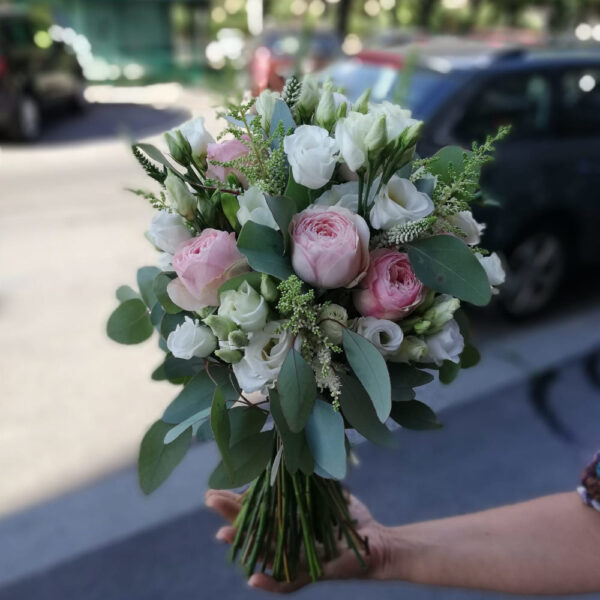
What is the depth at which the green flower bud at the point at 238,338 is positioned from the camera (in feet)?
3.30

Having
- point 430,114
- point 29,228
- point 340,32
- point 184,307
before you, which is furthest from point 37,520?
point 340,32

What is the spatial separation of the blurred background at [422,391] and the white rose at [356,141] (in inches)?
12.0

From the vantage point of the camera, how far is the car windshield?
4148mm

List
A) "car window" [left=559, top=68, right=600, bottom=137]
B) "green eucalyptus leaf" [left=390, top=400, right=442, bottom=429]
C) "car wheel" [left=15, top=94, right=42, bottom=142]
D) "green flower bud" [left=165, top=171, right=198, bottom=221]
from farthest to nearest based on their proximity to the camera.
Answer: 1. "car wheel" [left=15, top=94, right=42, bottom=142]
2. "car window" [left=559, top=68, right=600, bottom=137]
3. "green eucalyptus leaf" [left=390, top=400, right=442, bottom=429]
4. "green flower bud" [left=165, top=171, right=198, bottom=221]

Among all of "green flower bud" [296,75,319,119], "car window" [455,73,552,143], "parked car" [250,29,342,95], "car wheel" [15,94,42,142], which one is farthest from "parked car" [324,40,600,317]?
"car wheel" [15,94,42,142]

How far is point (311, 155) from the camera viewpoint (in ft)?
3.22

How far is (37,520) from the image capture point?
2900mm

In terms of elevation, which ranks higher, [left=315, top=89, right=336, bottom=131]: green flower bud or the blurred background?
[left=315, top=89, right=336, bottom=131]: green flower bud

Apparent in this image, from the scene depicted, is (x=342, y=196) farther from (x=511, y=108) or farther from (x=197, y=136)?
(x=511, y=108)

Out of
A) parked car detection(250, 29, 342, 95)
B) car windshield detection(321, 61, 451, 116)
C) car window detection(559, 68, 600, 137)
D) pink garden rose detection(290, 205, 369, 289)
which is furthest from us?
parked car detection(250, 29, 342, 95)

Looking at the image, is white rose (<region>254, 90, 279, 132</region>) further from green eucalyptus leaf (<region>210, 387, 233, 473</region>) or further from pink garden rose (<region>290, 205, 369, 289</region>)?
green eucalyptus leaf (<region>210, 387, 233, 473</region>)

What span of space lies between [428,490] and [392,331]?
2.30m

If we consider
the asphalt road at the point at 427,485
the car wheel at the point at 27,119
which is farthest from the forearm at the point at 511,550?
the car wheel at the point at 27,119

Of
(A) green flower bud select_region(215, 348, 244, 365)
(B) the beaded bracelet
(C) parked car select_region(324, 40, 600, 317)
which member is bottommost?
(C) parked car select_region(324, 40, 600, 317)
